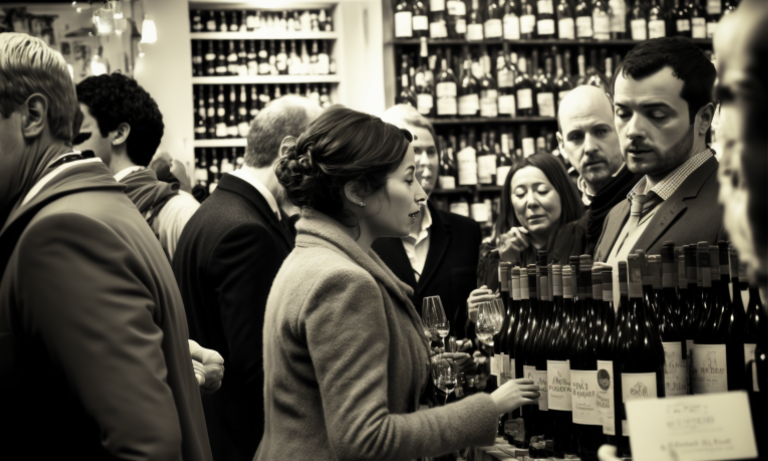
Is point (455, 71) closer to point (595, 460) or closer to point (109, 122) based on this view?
point (109, 122)

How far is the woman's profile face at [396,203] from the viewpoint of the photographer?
1.72 metres

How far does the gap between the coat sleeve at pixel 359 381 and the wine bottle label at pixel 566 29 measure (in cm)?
440

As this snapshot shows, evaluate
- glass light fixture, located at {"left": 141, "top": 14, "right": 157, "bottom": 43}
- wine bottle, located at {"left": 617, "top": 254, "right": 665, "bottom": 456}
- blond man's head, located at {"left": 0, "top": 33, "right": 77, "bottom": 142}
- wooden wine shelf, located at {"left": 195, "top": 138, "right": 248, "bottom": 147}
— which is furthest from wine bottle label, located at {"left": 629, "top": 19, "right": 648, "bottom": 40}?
blond man's head, located at {"left": 0, "top": 33, "right": 77, "bottom": 142}

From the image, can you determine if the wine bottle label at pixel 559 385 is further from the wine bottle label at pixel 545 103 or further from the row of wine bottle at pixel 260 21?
the row of wine bottle at pixel 260 21

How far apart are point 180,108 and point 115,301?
4.47 m

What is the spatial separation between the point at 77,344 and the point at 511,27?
15.3 ft

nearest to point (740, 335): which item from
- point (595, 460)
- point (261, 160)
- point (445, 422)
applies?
point (595, 460)

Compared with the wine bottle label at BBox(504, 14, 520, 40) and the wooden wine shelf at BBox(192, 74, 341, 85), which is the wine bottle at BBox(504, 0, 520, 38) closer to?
the wine bottle label at BBox(504, 14, 520, 40)

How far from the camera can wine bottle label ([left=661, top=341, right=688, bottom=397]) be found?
59.1 inches

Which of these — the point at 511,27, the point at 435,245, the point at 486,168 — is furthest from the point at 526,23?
the point at 435,245

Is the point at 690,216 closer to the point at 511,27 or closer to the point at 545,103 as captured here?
the point at 545,103

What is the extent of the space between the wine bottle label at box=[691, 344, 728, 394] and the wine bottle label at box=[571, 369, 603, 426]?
0.70ft

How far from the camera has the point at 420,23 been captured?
5184 millimetres

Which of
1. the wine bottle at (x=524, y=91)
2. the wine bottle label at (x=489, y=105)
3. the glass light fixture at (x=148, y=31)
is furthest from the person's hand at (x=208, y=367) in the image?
the wine bottle at (x=524, y=91)
